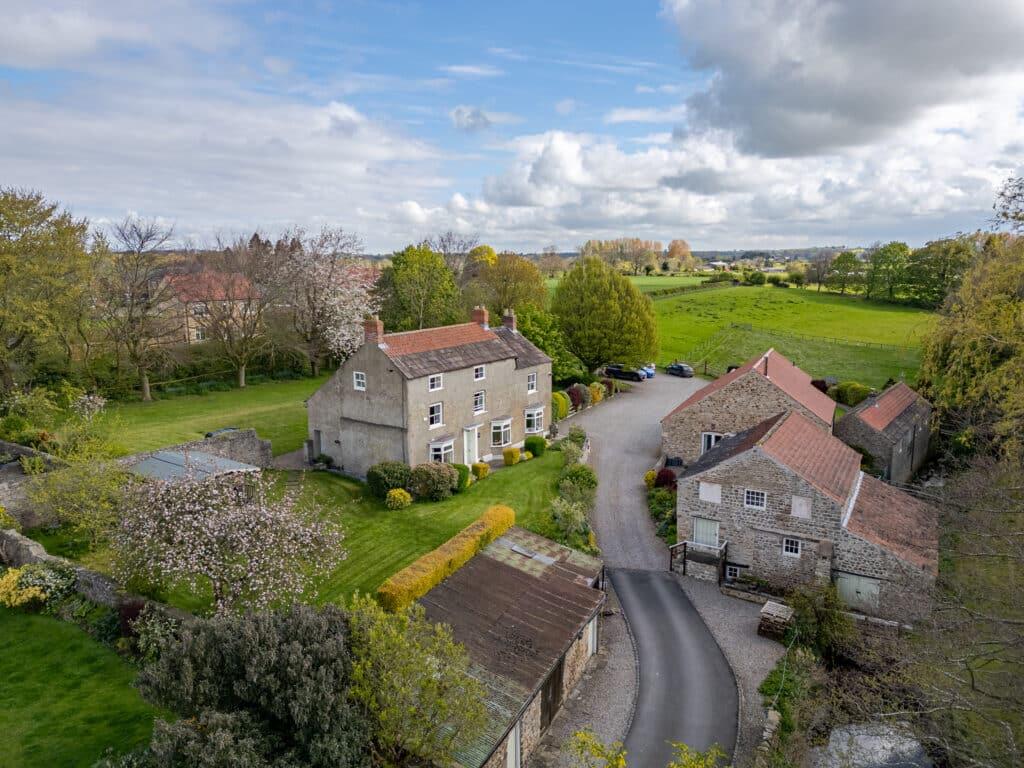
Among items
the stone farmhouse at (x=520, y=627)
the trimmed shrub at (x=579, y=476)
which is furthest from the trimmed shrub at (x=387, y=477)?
the stone farmhouse at (x=520, y=627)

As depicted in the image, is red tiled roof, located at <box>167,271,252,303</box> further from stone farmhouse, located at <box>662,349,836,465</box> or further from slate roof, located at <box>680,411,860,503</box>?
slate roof, located at <box>680,411,860,503</box>

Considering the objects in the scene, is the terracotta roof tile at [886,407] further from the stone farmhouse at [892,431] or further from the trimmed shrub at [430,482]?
the trimmed shrub at [430,482]

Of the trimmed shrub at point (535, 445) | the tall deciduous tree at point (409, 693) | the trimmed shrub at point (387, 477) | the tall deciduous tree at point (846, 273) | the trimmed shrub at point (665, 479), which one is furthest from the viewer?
the tall deciduous tree at point (846, 273)

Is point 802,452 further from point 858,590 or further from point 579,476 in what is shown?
point 579,476

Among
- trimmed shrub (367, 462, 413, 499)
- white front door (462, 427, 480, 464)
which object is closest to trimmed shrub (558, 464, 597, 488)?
white front door (462, 427, 480, 464)

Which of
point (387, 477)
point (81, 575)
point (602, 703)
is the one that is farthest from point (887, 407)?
point (81, 575)

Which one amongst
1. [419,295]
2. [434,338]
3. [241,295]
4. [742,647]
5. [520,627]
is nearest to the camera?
[520,627]

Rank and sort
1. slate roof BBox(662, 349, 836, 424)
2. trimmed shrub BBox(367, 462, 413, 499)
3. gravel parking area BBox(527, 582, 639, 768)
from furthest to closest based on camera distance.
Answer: slate roof BBox(662, 349, 836, 424) < trimmed shrub BBox(367, 462, 413, 499) < gravel parking area BBox(527, 582, 639, 768)
